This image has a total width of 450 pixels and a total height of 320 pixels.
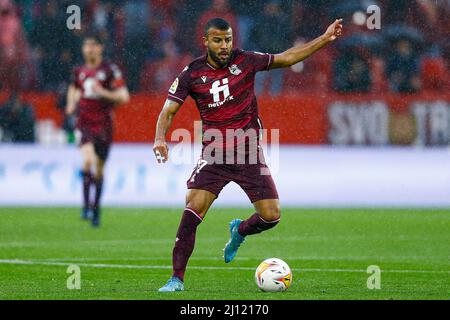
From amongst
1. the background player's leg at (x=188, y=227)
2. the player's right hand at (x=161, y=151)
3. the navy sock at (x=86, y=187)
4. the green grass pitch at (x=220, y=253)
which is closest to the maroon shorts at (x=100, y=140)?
the navy sock at (x=86, y=187)

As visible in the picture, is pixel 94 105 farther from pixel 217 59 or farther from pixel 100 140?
pixel 217 59

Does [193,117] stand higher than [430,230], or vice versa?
[193,117]

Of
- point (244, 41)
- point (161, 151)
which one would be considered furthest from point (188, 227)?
point (244, 41)

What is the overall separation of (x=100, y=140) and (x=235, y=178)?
6696 millimetres

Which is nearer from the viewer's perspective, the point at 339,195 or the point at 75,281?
the point at 75,281

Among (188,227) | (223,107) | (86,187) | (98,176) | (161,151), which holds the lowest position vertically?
(188,227)

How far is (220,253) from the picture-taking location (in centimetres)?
1223

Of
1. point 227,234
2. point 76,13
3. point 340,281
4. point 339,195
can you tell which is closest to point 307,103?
point 339,195

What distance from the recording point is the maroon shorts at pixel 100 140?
1586 centimetres

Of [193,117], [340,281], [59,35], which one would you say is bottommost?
[340,281]

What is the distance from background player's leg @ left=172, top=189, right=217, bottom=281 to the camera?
878 cm

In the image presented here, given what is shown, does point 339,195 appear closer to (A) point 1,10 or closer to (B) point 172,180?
(B) point 172,180
